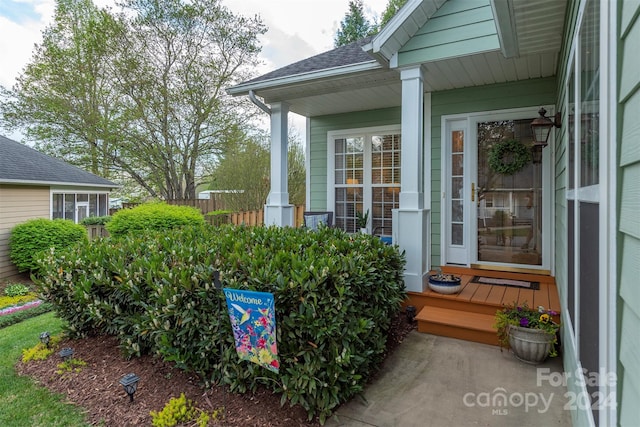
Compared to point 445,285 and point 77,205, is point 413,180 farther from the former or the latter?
point 77,205

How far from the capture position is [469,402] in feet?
7.97

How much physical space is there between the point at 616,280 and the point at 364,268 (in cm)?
191

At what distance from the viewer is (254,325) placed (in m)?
2.15

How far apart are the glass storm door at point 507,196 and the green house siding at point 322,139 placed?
1965mm

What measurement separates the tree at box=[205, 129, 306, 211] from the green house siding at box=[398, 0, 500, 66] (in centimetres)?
805

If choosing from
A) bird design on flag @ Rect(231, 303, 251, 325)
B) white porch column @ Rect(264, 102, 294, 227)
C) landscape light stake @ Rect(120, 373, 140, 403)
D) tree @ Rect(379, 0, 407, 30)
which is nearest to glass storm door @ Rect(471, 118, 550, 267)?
white porch column @ Rect(264, 102, 294, 227)

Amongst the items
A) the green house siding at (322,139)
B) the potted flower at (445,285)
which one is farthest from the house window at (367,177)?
the potted flower at (445,285)

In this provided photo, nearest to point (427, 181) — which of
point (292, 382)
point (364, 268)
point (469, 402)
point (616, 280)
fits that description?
point (364, 268)

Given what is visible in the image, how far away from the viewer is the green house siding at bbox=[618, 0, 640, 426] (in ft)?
2.38

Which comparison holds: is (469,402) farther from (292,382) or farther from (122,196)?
(122,196)

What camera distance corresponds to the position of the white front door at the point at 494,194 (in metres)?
4.44

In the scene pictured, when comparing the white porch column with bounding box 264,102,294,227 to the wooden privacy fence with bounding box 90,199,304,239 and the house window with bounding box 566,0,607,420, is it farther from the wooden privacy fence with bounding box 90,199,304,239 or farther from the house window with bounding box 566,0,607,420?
the house window with bounding box 566,0,607,420

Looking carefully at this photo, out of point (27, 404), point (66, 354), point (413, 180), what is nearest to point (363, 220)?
point (413, 180)

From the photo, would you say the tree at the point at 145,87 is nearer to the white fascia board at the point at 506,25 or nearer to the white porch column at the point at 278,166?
the white porch column at the point at 278,166
